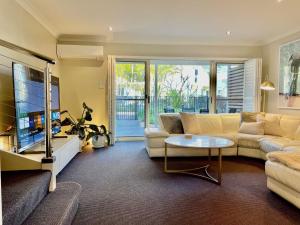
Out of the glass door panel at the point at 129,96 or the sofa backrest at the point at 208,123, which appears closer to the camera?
the sofa backrest at the point at 208,123

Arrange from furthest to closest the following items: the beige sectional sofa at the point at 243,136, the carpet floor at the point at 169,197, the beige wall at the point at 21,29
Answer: the beige sectional sofa at the point at 243,136, the beige wall at the point at 21,29, the carpet floor at the point at 169,197

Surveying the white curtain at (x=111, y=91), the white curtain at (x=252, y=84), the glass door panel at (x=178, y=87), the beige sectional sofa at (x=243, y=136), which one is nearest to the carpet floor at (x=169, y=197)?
the beige sectional sofa at (x=243, y=136)

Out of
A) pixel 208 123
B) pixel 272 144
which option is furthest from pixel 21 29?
pixel 272 144

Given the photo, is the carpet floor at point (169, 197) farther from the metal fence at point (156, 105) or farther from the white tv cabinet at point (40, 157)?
the metal fence at point (156, 105)

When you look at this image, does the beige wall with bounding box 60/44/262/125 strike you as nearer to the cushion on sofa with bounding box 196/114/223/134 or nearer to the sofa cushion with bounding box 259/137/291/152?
the cushion on sofa with bounding box 196/114/223/134

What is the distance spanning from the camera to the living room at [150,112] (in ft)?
7.19

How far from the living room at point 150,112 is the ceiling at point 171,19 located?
0.03m

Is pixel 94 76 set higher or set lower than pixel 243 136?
higher

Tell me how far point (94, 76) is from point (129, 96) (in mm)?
974

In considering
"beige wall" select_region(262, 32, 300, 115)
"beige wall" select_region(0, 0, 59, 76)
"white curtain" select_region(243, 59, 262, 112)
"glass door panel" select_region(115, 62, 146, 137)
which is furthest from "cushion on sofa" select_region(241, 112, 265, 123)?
"beige wall" select_region(0, 0, 59, 76)

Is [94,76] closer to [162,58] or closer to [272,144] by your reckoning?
[162,58]

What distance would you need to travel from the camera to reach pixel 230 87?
600 centimetres

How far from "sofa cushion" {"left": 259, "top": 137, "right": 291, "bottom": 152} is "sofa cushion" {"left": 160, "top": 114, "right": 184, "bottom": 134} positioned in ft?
4.62

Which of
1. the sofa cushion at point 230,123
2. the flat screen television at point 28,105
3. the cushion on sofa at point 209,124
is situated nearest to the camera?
the flat screen television at point 28,105
